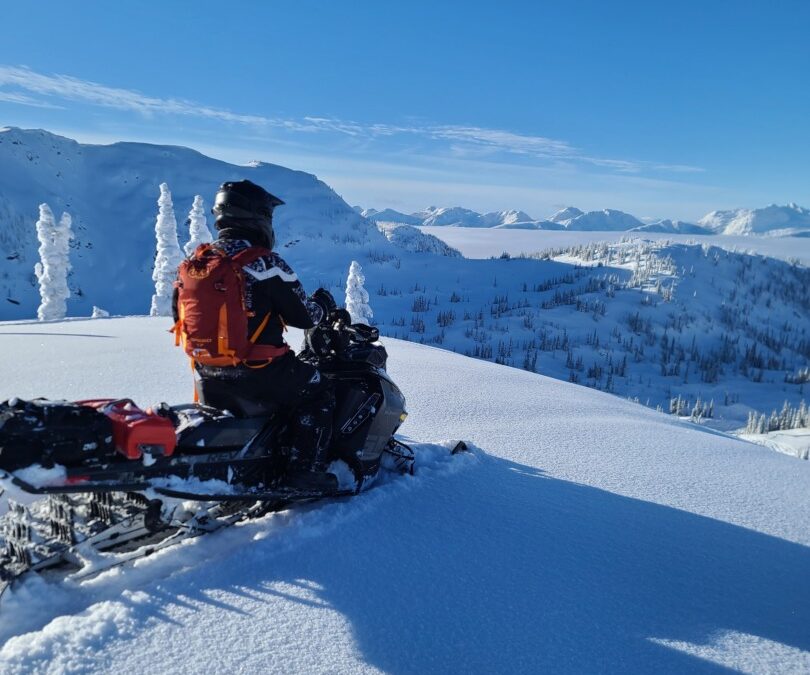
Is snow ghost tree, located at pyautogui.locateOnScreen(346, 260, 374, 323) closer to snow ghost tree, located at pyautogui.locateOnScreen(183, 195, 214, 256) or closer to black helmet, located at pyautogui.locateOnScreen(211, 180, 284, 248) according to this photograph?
snow ghost tree, located at pyautogui.locateOnScreen(183, 195, 214, 256)

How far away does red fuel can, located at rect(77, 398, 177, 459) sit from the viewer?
9.73 ft

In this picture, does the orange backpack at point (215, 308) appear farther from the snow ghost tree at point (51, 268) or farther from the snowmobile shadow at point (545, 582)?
the snow ghost tree at point (51, 268)

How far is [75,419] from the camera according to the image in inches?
110

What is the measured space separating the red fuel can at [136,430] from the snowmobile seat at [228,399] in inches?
25.3

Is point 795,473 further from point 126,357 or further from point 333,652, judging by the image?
point 126,357

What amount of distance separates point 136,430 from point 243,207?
5.70ft

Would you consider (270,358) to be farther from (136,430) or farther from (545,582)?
(545,582)

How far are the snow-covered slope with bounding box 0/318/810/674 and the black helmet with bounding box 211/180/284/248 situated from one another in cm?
220

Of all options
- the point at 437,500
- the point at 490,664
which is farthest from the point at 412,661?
the point at 437,500

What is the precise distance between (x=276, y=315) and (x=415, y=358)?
960cm

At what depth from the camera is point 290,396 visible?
156 inches

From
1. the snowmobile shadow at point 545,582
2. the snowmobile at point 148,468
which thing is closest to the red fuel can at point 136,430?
the snowmobile at point 148,468

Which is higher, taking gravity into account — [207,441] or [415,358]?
[207,441]

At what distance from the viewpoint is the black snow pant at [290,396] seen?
3777 mm
